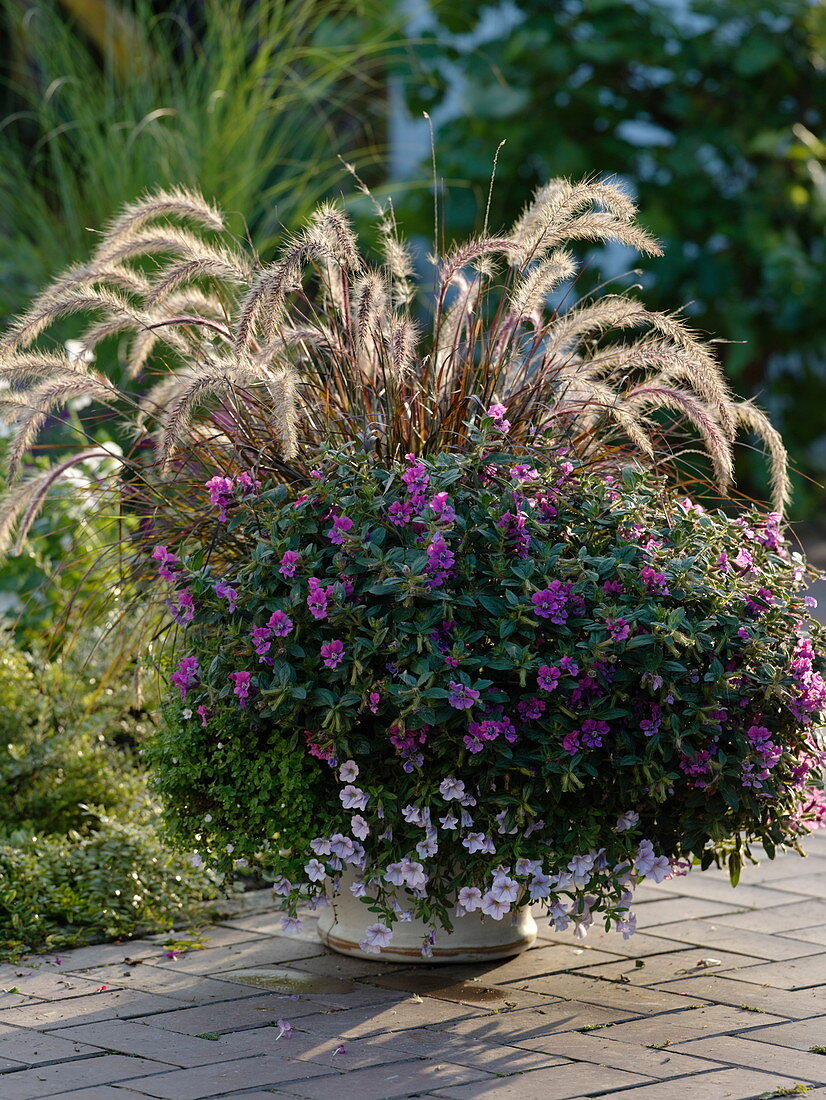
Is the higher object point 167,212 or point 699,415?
point 167,212

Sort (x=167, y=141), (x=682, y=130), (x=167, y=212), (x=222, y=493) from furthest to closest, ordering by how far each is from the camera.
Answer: (x=682, y=130) → (x=167, y=141) → (x=167, y=212) → (x=222, y=493)

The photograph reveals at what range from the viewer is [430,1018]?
2523 millimetres

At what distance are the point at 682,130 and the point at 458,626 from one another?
539cm

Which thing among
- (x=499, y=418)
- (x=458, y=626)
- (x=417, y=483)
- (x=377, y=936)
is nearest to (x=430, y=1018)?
(x=377, y=936)

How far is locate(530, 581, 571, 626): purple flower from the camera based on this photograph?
2.44 metres

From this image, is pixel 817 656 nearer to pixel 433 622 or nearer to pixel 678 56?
pixel 433 622

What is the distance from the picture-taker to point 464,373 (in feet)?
9.52

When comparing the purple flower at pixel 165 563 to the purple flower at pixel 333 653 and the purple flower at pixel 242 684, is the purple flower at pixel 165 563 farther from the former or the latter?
the purple flower at pixel 333 653

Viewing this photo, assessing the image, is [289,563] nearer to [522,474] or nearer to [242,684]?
[242,684]

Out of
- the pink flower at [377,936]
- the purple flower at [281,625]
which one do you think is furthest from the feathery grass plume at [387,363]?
the pink flower at [377,936]

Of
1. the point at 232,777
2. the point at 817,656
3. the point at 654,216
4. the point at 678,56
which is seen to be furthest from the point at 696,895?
the point at 678,56

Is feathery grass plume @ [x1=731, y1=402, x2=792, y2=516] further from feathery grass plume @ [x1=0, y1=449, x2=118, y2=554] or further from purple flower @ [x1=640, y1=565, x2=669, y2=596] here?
feathery grass plume @ [x1=0, y1=449, x2=118, y2=554]

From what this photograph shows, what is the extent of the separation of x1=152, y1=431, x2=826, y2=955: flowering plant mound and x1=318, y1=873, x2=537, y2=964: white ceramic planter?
0.35 ft

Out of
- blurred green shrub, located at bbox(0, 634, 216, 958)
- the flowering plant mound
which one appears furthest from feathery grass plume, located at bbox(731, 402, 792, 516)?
blurred green shrub, located at bbox(0, 634, 216, 958)
